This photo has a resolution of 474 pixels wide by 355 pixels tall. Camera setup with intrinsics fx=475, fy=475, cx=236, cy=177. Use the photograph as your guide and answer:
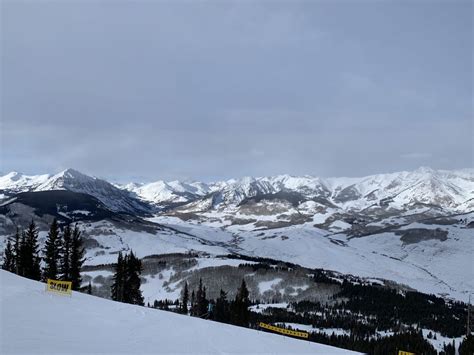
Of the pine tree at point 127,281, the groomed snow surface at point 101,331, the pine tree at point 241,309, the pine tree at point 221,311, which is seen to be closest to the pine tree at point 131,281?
the pine tree at point 127,281

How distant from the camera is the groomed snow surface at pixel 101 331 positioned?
23188 mm

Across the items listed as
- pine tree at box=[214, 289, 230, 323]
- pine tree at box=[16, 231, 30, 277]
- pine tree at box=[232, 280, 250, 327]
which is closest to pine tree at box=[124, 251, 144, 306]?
pine tree at box=[16, 231, 30, 277]

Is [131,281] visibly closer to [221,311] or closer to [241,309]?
[241,309]

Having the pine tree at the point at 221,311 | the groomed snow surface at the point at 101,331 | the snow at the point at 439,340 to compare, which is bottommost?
the snow at the point at 439,340

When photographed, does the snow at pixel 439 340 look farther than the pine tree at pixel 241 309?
Yes

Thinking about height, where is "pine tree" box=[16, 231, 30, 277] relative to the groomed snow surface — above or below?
above

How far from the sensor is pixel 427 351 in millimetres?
139875

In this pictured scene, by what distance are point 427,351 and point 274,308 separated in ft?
216

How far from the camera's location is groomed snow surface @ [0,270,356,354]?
2319 centimetres

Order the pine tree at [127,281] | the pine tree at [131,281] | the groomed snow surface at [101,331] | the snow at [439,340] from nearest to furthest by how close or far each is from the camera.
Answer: the groomed snow surface at [101,331]
the pine tree at [127,281]
the pine tree at [131,281]
the snow at [439,340]

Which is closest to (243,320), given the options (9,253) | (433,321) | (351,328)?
(9,253)

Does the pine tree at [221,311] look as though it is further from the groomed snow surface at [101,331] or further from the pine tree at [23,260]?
the groomed snow surface at [101,331]

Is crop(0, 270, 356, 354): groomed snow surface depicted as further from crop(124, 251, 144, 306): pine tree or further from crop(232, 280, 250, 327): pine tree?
crop(232, 280, 250, 327): pine tree

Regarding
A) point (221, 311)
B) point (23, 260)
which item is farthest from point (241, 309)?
point (221, 311)
